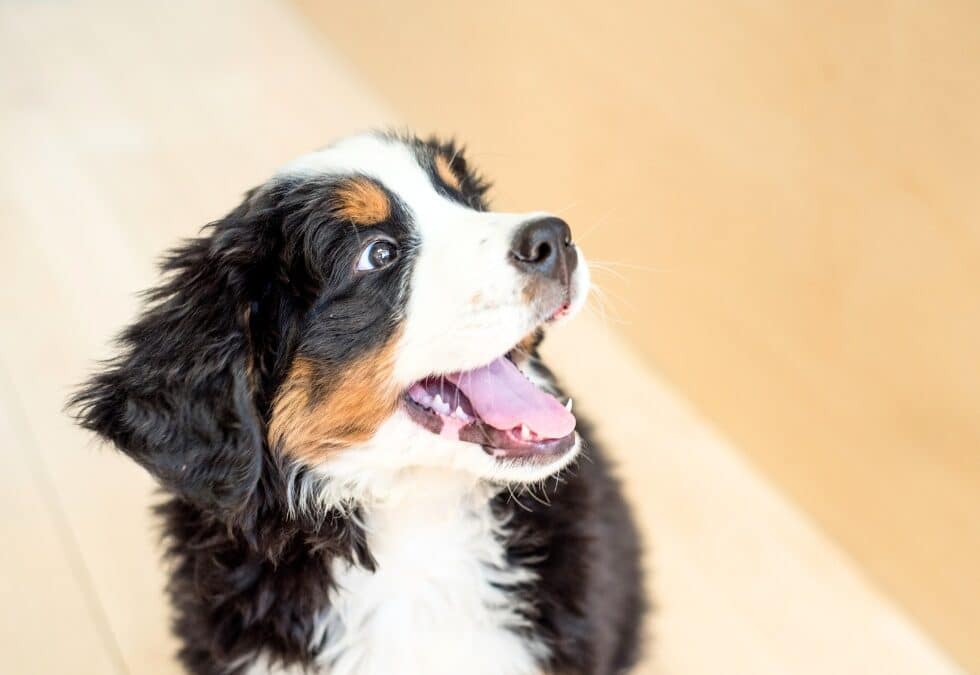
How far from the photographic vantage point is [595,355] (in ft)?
9.05

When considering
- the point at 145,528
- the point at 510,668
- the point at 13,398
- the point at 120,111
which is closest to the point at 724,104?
the point at 510,668

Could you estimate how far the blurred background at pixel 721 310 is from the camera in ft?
6.20

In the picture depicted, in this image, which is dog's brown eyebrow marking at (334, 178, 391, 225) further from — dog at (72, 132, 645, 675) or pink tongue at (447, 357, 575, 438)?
pink tongue at (447, 357, 575, 438)

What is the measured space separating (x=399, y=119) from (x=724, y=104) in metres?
1.60

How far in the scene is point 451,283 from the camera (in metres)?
1.45

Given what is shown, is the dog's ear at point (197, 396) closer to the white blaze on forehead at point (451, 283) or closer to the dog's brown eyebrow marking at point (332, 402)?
the dog's brown eyebrow marking at point (332, 402)

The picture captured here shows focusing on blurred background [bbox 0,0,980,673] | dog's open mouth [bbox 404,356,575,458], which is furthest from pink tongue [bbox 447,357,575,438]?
blurred background [bbox 0,0,980,673]

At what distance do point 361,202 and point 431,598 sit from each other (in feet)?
2.08

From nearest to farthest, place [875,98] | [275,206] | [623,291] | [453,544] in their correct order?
[275,206]
[453,544]
[875,98]
[623,291]

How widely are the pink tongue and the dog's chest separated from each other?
16 cm

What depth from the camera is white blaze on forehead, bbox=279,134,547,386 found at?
56.0 inches

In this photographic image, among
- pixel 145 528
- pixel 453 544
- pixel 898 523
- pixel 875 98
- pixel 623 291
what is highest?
pixel 875 98

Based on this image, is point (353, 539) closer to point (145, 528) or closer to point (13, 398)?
point (145, 528)

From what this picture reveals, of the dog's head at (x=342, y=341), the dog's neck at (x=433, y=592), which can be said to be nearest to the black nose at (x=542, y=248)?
the dog's head at (x=342, y=341)
